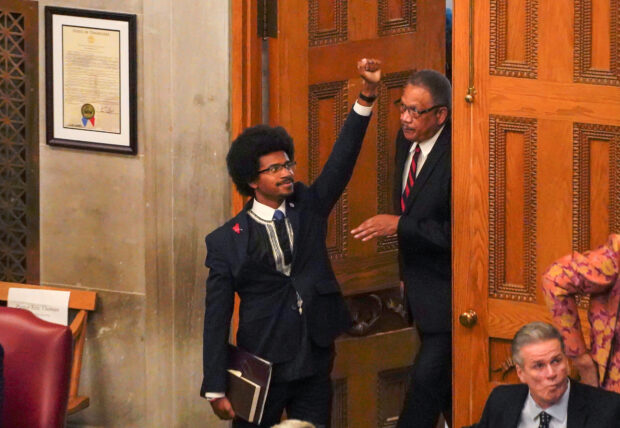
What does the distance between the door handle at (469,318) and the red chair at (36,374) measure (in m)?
1.48

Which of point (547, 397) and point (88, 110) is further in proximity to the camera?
point (88, 110)

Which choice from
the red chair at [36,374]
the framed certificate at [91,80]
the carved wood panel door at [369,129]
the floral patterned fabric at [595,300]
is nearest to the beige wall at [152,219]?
the framed certificate at [91,80]

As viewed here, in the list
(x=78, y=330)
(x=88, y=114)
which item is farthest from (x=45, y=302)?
(x=88, y=114)

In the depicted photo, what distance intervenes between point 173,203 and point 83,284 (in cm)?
60

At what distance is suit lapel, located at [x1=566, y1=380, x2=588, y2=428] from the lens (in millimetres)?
4070

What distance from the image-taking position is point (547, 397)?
411 centimetres

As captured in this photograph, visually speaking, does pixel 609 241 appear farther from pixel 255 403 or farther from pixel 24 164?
pixel 24 164

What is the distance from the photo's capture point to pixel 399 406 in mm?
6102

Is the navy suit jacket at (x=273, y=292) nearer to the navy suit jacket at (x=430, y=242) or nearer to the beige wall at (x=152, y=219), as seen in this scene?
the navy suit jacket at (x=430, y=242)

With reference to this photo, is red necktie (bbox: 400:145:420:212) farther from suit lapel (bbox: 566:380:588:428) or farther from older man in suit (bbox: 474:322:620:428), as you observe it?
suit lapel (bbox: 566:380:588:428)

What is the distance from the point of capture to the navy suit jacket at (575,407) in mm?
4047

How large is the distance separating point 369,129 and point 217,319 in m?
1.34

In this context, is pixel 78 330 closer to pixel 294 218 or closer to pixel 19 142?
pixel 19 142

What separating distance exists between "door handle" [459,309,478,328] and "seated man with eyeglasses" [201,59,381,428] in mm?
444
